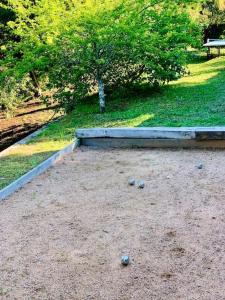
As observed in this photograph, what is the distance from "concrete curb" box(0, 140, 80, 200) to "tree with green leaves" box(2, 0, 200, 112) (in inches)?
121

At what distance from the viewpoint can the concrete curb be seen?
16.6ft

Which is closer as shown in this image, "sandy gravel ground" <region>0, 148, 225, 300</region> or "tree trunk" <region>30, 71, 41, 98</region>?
"sandy gravel ground" <region>0, 148, 225, 300</region>

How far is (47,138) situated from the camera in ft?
26.5

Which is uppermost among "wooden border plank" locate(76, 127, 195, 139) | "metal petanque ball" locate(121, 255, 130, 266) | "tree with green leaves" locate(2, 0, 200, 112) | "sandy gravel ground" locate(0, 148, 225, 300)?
"tree with green leaves" locate(2, 0, 200, 112)

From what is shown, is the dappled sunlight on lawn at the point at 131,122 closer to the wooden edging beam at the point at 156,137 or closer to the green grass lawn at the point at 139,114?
the green grass lawn at the point at 139,114

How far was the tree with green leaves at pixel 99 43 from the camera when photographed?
9.04 m

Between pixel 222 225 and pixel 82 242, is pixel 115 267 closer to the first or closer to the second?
pixel 82 242

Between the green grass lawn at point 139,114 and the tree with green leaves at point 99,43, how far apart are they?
0.51 metres

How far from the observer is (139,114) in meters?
8.92

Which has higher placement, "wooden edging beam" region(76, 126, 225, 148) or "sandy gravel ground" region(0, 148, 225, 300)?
"wooden edging beam" region(76, 126, 225, 148)

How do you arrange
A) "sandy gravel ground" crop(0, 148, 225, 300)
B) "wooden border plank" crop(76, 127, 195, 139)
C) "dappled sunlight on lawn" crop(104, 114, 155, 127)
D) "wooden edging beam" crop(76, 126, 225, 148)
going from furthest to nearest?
1. "dappled sunlight on lawn" crop(104, 114, 155, 127)
2. "wooden border plank" crop(76, 127, 195, 139)
3. "wooden edging beam" crop(76, 126, 225, 148)
4. "sandy gravel ground" crop(0, 148, 225, 300)

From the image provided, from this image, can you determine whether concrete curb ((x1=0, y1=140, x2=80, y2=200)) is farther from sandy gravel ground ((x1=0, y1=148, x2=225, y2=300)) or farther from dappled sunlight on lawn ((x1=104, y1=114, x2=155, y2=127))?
dappled sunlight on lawn ((x1=104, y1=114, x2=155, y2=127))

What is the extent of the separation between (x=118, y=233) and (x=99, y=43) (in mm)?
6252

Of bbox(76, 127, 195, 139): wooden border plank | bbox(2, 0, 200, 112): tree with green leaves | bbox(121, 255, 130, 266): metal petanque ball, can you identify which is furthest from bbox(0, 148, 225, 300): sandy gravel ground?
bbox(2, 0, 200, 112): tree with green leaves
